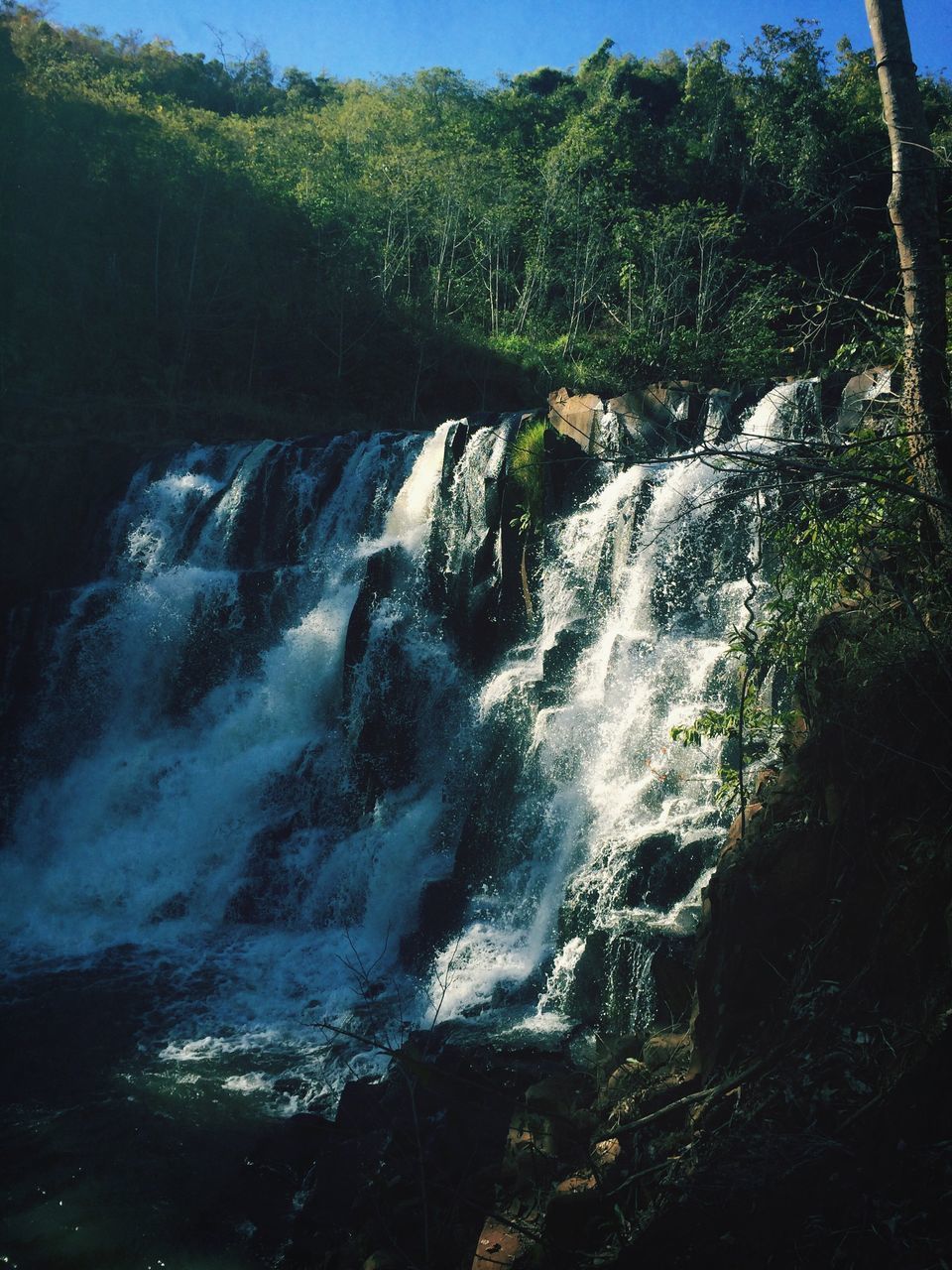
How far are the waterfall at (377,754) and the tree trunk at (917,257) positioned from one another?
3.16 metres

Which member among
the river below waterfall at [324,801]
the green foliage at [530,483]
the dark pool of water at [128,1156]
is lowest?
the dark pool of water at [128,1156]

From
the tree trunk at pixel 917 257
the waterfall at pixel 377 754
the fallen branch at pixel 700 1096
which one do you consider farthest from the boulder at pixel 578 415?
the fallen branch at pixel 700 1096

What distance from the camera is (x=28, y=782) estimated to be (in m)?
12.9

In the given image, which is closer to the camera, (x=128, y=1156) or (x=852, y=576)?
(x=852, y=576)

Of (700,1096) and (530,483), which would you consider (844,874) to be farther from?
(530,483)

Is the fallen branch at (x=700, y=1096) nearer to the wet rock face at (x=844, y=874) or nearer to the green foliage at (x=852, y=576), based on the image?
the wet rock face at (x=844, y=874)

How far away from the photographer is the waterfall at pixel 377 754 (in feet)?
26.2

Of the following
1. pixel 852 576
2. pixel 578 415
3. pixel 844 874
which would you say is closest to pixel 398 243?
pixel 578 415

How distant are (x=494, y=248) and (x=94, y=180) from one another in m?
10.9

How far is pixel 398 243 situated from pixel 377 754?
20.8 metres

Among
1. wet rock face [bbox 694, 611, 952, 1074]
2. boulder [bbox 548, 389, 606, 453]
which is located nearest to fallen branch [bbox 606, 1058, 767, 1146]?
wet rock face [bbox 694, 611, 952, 1074]

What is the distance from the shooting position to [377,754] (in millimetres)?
11094

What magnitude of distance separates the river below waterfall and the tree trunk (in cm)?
104

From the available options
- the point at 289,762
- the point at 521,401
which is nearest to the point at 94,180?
the point at 521,401
